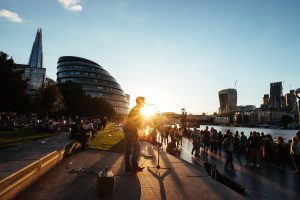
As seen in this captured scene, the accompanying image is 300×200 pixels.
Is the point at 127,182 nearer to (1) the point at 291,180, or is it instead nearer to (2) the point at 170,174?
(2) the point at 170,174

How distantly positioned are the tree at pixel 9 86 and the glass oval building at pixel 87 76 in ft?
263

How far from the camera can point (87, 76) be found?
431ft

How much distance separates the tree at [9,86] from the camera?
3991 centimetres

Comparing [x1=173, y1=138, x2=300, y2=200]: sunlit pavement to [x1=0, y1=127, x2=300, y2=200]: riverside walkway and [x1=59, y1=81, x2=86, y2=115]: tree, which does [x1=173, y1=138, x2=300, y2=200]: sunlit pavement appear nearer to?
[x1=0, y1=127, x2=300, y2=200]: riverside walkway

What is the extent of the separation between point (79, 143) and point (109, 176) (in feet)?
27.9

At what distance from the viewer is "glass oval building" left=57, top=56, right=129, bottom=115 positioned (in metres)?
129

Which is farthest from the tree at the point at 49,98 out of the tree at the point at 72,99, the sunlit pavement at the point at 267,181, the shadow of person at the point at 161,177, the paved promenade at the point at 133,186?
the shadow of person at the point at 161,177

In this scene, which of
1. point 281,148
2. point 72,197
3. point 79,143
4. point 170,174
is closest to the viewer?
point 72,197

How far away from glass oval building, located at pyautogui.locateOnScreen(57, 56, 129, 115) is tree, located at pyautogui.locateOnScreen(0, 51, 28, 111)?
80.1 meters

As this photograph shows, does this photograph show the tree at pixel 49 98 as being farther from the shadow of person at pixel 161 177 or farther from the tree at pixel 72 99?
the shadow of person at pixel 161 177

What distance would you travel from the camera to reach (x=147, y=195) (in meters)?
5.73

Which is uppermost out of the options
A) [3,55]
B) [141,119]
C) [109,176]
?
[3,55]

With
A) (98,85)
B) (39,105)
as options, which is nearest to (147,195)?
(39,105)

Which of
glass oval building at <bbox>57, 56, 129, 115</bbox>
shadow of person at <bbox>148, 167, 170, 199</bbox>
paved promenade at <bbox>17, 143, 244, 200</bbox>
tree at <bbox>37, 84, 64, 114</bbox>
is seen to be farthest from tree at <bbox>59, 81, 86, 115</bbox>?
shadow of person at <bbox>148, 167, 170, 199</bbox>
